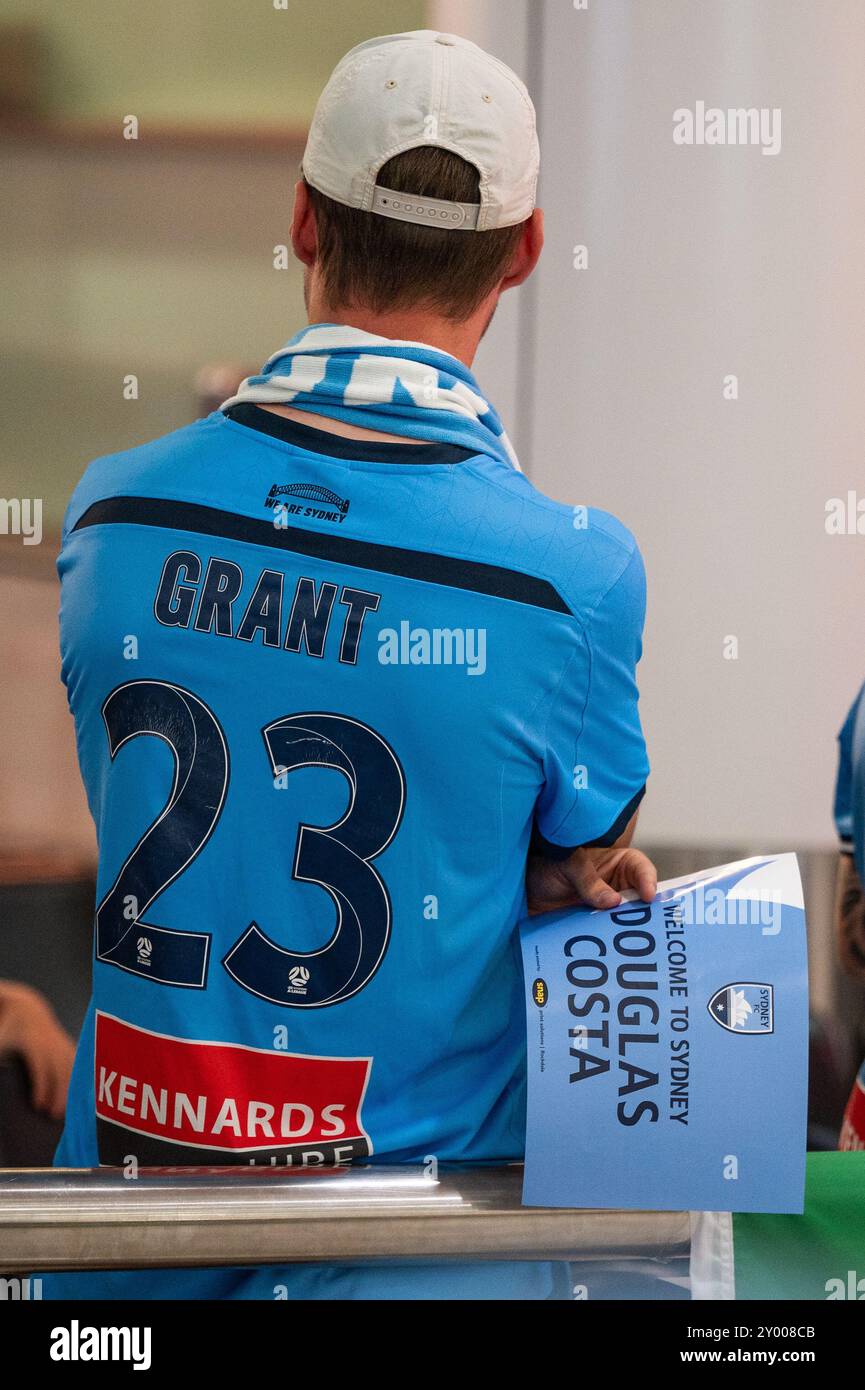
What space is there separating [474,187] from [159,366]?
1179mm

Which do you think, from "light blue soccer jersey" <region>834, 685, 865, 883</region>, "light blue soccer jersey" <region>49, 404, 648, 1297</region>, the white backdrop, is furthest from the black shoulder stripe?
the white backdrop

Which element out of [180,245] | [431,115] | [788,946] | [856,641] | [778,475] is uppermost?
[180,245]

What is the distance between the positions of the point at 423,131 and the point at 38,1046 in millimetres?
1369

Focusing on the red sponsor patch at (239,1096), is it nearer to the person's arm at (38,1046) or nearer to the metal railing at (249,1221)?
the metal railing at (249,1221)

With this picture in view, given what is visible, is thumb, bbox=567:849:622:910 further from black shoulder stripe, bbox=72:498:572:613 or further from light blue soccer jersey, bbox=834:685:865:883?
light blue soccer jersey, bbox=834:685:865:883

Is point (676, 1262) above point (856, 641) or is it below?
below

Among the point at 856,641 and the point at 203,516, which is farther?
the point at 856,641

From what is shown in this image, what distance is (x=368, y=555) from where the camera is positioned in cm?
77

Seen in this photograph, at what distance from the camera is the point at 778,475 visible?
1893mm

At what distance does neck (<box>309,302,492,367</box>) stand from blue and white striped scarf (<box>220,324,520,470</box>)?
2 cm

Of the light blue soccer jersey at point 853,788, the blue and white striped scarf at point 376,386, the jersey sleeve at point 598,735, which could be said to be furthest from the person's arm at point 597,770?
the light blue soccer jersey at point 853,788

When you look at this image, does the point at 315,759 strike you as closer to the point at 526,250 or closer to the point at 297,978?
the point at 297,978

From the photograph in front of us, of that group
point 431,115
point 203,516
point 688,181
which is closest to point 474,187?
point 431,115

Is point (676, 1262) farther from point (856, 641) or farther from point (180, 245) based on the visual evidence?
point (180, 245)
